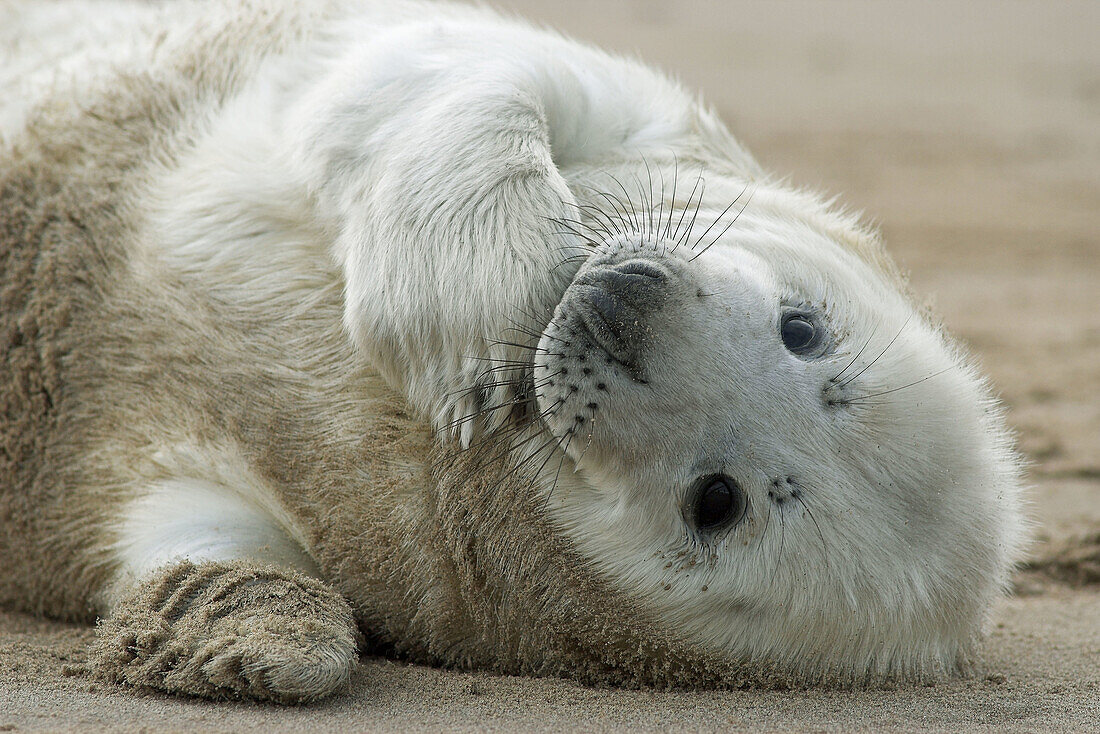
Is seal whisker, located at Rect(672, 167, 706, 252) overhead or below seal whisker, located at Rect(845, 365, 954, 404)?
overhead

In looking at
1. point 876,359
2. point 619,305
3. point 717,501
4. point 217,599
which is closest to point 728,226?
point 876,359

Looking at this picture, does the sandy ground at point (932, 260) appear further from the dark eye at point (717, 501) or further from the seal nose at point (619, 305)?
the seal nose at point (619, 305)

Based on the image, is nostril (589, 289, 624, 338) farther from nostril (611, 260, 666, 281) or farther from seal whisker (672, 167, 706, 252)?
seal whisker (672, 167, 706, 252)

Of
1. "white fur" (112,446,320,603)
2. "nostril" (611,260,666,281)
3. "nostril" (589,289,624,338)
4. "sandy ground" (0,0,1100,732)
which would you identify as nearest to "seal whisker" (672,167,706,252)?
"nostril" (611,260,666,281)

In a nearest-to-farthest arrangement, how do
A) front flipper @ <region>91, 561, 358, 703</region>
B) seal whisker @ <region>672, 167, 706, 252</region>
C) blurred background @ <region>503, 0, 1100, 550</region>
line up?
1. front flipper @ <region>91, 561, 358, 703</region>
2. seal whisker @ <region>672, 167, 706, 252</region>
3. blurred background @ <region>503, 0, 1100, 550</region>

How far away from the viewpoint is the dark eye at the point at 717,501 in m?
2.55

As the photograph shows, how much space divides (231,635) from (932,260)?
5952 mm

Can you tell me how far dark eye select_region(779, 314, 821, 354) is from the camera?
2707mm

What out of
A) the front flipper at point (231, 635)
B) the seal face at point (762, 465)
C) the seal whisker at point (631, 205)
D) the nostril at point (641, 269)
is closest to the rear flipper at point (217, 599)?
the front flipper at point (231, 635)

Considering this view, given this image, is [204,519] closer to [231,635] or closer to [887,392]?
[231,635]

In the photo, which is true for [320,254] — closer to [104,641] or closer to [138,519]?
[138,519]

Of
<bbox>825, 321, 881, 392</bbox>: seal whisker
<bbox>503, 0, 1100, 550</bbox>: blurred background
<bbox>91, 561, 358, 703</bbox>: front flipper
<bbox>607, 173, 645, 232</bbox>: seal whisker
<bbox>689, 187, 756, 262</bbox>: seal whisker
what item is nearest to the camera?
<bbox>91, 561, 358, 703</bbox>: front flipper

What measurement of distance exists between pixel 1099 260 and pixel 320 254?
5.95m

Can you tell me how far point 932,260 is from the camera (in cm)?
749
